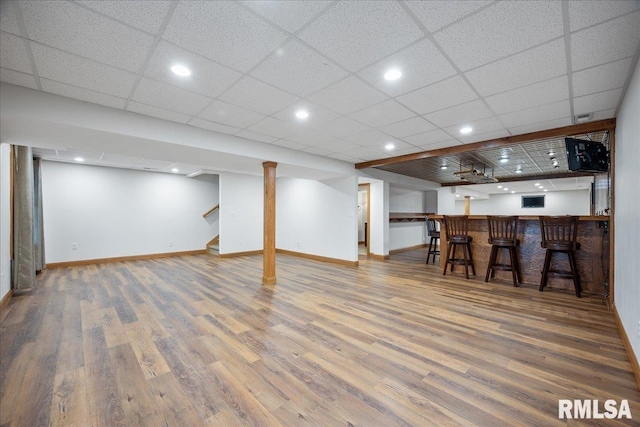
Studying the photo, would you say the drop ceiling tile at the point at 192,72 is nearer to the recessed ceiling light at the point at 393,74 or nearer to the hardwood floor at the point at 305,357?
the recessed ceiling light at the point at 393,74

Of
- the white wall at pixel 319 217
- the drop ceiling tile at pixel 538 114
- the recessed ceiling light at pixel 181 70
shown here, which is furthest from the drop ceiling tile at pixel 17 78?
the white wall at pixel 319 217

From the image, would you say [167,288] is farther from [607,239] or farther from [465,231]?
[607,239]

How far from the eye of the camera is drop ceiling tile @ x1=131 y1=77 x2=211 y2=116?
256cm

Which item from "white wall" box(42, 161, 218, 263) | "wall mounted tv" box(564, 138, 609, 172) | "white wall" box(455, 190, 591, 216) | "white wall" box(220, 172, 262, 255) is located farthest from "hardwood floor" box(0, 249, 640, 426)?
"white wall" box(455, 190, 591, 216)

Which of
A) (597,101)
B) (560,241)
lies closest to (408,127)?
(597,101)

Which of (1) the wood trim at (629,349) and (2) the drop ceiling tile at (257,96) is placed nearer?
(1) the wood trim at (629,349)

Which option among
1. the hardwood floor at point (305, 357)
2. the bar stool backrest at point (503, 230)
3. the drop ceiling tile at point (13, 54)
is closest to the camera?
the hardwood floor at point (305, 357)

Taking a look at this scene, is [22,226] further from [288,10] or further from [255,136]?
[288,10]

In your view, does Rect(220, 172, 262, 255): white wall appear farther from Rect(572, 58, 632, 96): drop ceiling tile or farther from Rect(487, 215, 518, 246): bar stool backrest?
Rect(572, 58, 632, 96): drop ceiling tile

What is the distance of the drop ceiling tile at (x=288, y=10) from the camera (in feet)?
5.07

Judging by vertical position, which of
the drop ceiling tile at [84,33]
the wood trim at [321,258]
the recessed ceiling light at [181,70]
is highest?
the drop ceiling tile at [84,33]

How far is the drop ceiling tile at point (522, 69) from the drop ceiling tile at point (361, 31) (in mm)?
866

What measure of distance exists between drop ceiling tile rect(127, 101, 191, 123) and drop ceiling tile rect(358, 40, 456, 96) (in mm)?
2313

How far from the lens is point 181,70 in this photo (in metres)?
2.28
